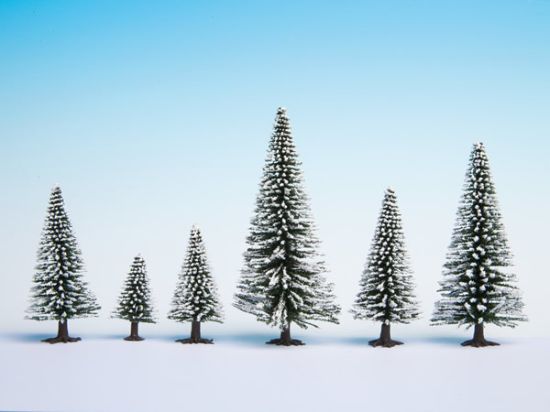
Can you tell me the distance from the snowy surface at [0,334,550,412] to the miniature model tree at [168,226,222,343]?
1.50 meters

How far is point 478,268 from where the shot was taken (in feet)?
114

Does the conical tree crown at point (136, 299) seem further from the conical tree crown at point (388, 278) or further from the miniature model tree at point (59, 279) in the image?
the conical tree crown at point (388, 278)

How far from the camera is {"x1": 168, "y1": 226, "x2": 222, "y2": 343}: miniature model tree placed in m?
34.7

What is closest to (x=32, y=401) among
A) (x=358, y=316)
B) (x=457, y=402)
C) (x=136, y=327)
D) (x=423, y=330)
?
(x=136, y=327)

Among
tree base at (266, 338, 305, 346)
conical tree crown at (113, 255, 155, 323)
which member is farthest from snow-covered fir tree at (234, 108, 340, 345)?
conical tree crown at (113, 255, 155, 323)

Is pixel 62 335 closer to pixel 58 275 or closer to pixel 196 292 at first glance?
pixel 58 275

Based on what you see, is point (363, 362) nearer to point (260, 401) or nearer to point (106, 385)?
point (260, 401)

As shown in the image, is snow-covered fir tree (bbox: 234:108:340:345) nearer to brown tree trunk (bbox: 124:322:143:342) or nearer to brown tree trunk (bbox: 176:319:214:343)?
brown tree trunk (bbox: 176:319:214:343)

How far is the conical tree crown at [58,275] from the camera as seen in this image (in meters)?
34.9

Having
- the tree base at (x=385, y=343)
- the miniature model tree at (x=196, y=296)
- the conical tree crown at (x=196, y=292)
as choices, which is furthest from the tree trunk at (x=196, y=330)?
the tree base at (x=385, y=343)

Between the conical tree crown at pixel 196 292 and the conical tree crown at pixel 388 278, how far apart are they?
778cm

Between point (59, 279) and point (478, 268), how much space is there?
2309cm

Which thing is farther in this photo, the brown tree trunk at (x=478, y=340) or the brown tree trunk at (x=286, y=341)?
the brown tree trunk at (x=478, y=340)

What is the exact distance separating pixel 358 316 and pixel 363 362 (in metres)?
4.91
